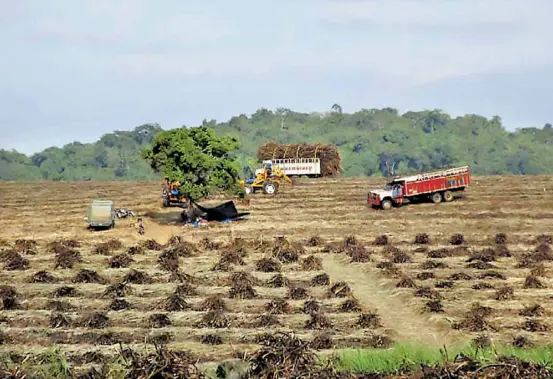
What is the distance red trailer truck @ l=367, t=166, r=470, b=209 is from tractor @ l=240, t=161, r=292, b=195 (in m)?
7.79

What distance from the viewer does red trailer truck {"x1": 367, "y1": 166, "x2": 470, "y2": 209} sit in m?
52.1

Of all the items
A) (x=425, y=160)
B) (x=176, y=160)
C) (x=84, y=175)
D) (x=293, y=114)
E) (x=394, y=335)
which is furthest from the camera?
(x=293, y=114)

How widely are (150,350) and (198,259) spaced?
15.9 meters

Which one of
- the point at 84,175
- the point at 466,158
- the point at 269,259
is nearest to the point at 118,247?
the point at 269,259

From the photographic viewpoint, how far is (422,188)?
5238 cm

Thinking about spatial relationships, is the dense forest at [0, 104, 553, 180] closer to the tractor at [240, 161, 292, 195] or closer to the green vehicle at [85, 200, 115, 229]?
the tractor at [240, 161, 292, 195]

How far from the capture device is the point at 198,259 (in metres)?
39.7

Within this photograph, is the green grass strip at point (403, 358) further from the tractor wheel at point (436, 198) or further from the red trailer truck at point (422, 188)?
the tractor wheel at point (436, 198)

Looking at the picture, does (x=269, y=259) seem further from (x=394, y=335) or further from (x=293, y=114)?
(x=293, y=114)

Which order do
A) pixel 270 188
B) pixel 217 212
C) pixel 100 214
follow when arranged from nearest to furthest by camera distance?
pixel 100 214
pixel 217 212
pixel 270 188

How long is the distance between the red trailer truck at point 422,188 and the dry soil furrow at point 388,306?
40.8ft

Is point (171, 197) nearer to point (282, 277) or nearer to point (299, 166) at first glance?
point (299, 166)

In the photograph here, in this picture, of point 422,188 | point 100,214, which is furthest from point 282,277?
point 422,188

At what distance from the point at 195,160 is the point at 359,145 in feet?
365
